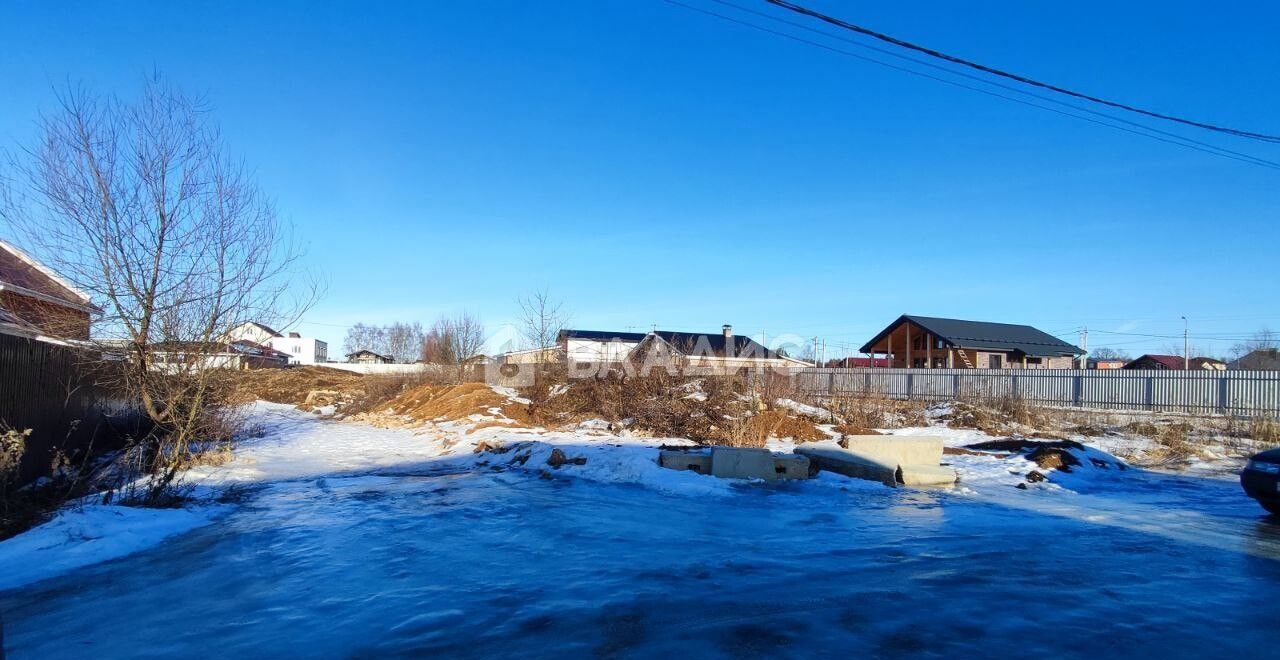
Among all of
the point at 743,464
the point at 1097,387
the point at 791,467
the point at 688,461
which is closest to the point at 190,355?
the point at 688,461

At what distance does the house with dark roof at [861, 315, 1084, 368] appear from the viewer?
139 ft

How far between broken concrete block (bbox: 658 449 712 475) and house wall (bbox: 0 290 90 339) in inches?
364

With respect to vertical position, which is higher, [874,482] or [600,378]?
A: [600,378]

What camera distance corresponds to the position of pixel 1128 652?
14.9ft

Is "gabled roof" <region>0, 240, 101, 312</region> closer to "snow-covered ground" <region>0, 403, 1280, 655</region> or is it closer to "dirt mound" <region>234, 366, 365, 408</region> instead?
"snow-covered ground" <region>0, 403, 1280, 655</region>

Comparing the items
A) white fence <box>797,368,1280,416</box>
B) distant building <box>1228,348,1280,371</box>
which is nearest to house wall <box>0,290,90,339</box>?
white fence <box>797,368,1280,416</box>

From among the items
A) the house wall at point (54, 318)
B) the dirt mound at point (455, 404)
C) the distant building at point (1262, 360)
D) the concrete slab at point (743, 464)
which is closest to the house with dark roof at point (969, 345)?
the distant building at point (1262, 360)

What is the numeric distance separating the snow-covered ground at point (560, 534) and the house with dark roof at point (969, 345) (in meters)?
29.9

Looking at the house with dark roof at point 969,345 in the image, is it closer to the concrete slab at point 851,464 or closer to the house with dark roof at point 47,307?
the concrete slab at point 851,464

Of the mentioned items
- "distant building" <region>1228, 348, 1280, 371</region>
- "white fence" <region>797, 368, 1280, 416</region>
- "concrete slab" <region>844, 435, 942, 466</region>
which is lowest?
"concrete slab" <region>844, 435, 942, 466</region>

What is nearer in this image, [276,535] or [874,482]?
[276,535]

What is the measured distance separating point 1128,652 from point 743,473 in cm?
817

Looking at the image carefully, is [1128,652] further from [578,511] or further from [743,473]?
[743,473]

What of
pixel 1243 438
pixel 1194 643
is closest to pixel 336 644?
pixel 1194 643
